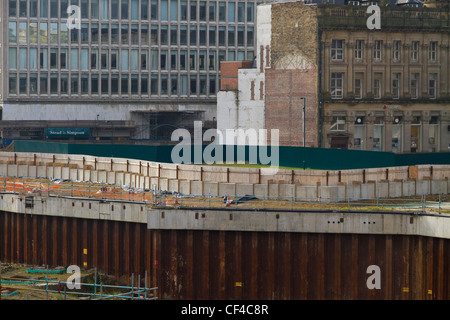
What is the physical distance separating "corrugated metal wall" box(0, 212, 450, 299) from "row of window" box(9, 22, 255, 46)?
75244 millimetres

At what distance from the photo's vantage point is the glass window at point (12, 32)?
12173cm

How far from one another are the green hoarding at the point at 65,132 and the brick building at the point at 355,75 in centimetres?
3639

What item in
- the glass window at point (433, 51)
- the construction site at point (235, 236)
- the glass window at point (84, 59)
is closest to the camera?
the construction site at point (235, 236)

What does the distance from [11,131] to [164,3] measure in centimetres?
2684

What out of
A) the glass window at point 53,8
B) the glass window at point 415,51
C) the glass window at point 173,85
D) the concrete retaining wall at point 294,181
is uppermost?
the glass window at point 53,8

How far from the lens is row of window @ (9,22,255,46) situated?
122188mm

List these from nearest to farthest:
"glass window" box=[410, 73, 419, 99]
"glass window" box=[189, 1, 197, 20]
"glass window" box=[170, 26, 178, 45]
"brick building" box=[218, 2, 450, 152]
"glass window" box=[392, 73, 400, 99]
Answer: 1. "brick building" box=[218, 2, 450, 152]
2. "glass window" box=[392, 73, 400, 99]
3. "glass window" box=[410, 73, 419, 99]
4. "glass window" box=[170, 26, 178, 45]
5. "glass window" box=[189, 1, 197, 20]

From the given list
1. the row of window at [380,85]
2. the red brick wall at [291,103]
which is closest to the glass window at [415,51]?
the row of window at [380,85]

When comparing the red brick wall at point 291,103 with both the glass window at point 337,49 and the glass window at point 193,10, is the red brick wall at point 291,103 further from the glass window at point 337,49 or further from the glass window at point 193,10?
the glass window at point 193,10

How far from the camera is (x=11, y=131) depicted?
120 metres

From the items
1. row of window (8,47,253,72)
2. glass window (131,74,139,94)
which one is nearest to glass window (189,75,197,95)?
row of window (8,47,253,72)

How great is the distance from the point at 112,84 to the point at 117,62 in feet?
10.0

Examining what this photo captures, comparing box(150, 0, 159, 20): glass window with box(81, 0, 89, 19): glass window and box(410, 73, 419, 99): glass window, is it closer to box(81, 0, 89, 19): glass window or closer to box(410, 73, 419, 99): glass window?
box(81, 0, 89, 19): glass window

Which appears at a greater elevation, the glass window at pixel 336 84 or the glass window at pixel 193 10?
the glass window at pixel 193 10
